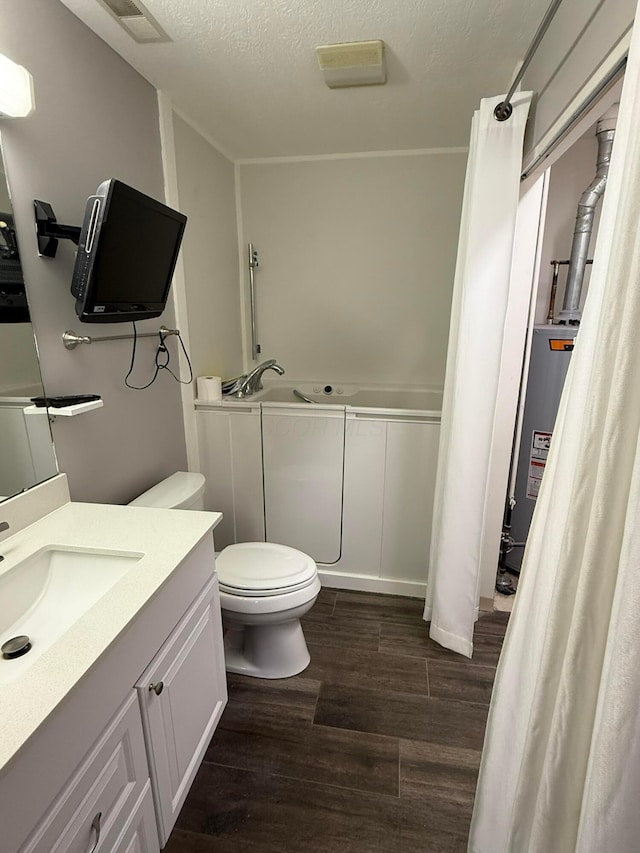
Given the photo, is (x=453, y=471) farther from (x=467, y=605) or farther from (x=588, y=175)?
(x=588, y=175)

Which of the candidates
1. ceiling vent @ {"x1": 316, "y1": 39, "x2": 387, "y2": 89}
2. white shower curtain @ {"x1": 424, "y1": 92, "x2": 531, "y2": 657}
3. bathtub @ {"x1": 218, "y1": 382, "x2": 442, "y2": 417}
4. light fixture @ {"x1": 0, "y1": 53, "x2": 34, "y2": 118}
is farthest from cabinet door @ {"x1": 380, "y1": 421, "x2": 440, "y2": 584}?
light fixture @ {"x1": 0, "y1": 53, "x2": 34, "y2": 118}

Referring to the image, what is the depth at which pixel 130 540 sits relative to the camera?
3.85 feet

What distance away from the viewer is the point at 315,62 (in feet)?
5.35

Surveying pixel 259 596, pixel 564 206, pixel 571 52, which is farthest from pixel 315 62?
pixel 259 596

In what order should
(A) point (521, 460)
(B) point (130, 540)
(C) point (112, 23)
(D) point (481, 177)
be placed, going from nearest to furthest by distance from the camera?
1. (B) point (130, 540)
2. (C) point (112, 23)
3. (D) point (481, 177)
4. (A) point (521, 460)

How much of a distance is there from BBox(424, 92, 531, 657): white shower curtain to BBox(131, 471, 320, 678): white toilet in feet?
2.00

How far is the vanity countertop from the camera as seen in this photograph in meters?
0.69

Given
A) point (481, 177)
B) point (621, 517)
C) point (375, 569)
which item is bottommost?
point (375, 569)

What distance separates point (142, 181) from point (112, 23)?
18.9 inches

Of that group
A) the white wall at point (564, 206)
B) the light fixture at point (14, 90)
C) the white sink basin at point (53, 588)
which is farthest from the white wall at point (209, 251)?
the white wall at point (564, 206)

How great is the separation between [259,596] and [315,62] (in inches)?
80.2

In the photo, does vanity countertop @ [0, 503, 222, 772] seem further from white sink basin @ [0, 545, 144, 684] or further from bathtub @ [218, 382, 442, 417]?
bathtub @ [218, 382, 442, 417]

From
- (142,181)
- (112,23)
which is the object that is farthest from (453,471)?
(112,23)

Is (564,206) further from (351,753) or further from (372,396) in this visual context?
(351,753)
